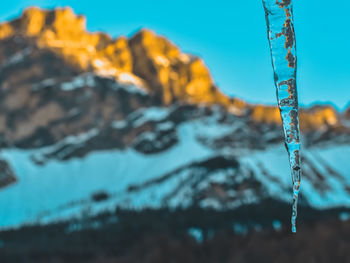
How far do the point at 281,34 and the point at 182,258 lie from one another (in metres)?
87.0

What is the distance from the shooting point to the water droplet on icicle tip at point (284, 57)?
1.38 metres

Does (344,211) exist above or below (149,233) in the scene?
below

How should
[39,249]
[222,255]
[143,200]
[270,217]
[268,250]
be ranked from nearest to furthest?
[268,250] < [222,255] < [39,249] < [270,217] < [143,200]

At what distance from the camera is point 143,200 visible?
19475 centimetres

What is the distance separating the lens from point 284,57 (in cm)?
142

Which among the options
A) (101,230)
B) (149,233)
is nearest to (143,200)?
(101,230)

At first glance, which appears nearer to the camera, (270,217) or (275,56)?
(275,56)

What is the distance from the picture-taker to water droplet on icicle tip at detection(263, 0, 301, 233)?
1.38 m

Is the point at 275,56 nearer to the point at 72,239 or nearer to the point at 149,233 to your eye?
the point at 149,233

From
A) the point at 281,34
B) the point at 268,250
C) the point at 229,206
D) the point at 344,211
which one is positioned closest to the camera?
the point at 281,34

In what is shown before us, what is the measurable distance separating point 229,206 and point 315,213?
3678 cm

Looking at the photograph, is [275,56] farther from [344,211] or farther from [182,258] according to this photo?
[344,211]

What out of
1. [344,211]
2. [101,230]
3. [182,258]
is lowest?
[344,211]

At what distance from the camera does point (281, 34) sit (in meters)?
1.41
